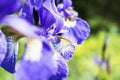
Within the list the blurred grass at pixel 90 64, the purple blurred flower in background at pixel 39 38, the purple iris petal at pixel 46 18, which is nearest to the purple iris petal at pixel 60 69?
the purple blurred flower in background at pixel 39 38

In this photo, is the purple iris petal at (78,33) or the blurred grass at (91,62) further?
the blurred grass at (91,62)

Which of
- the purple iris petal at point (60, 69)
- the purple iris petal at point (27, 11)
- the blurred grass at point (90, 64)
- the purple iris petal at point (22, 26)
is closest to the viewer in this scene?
the purple iris petal at point (22, 26)

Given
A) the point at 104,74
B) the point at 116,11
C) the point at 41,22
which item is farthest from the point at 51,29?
the point at 116,11

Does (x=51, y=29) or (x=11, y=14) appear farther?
(x=51, y=29)

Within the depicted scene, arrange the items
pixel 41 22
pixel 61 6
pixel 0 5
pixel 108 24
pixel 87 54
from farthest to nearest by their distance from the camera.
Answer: pixel 108 24, pixel 87 54, pixel 61 6, pixel 41 22, pixel 0 5

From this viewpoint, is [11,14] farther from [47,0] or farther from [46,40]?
[47,0]

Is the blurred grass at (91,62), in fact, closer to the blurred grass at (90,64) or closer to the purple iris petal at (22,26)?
the blurred grass at (90,64)

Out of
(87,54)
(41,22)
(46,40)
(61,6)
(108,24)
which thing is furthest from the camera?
(108,24)

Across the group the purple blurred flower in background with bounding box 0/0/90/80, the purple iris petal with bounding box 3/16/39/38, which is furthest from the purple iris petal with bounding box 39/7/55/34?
→ the purple iris petal with bounding box 3/16/39/38
